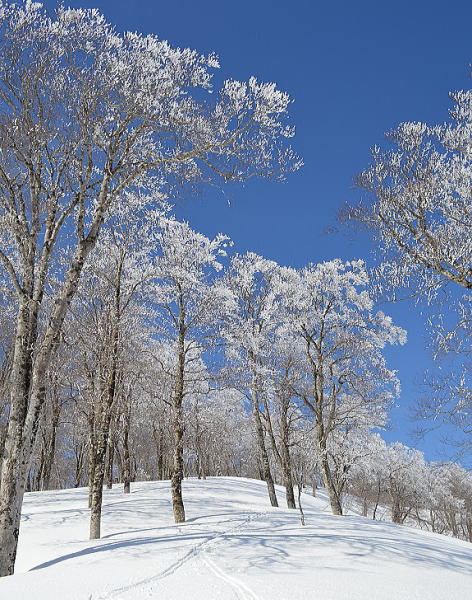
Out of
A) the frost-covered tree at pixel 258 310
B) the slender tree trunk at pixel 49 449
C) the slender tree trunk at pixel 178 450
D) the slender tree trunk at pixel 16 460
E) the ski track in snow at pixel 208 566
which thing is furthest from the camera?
the slender tree trunk at pixel 49 449

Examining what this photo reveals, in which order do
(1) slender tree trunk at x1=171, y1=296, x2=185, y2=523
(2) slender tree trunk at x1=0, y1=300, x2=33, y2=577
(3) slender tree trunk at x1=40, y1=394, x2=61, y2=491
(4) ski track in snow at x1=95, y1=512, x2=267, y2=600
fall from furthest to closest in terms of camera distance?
1. (3) slender tree trunk at x1=40, y1=394, x2=61, y2=491
2. (1) slender tree trunk at x1=171, y1=296, x2=185, y2=523
3. (2) slender tree trunk at x1=0, y1=300, x2=33, y2=577
4. (4) ski track in snow at x1=95, y1=512, x2=267, y2=600

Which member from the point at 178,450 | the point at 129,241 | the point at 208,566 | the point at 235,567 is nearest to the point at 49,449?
the point at 178,450

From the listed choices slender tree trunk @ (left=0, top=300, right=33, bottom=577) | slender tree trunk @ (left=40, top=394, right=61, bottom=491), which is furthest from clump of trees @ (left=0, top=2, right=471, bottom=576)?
slender tree trunk @ (left=40, top=394, right=61, bottom=491)

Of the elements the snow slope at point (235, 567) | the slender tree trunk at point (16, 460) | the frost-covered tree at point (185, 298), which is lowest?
the snow slope at point (235, 567)

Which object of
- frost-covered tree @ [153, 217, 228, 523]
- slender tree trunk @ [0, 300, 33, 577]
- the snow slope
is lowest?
the snow slope

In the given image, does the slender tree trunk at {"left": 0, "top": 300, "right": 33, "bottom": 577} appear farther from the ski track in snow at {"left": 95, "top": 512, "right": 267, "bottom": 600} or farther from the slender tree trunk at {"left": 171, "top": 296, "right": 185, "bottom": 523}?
the slender tree trunk at {"left": 171, "top": 296, "right": 185, "bottom": 523}

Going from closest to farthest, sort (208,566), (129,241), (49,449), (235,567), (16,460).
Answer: (235,567)
(208,566)
(16,460)
(129,241)
(49,449)

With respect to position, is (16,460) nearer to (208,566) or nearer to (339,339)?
(208,566)

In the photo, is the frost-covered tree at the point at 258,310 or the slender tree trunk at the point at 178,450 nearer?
the slender tree trunk at the point at 178,450

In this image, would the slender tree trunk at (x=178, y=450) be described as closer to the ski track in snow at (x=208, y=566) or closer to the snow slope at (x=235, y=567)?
the snow slope at (x=235, y=567)

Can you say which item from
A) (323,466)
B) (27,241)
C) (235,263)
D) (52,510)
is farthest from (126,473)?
(27,241)

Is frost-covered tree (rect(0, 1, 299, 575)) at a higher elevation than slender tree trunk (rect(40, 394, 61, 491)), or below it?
higher

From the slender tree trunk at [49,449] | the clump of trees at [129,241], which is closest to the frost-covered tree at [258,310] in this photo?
the clump of trees at [129,241]

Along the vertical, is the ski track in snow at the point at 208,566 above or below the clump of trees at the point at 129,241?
below
